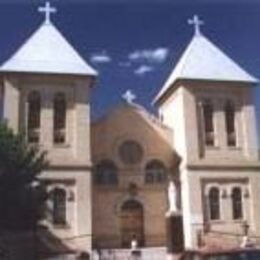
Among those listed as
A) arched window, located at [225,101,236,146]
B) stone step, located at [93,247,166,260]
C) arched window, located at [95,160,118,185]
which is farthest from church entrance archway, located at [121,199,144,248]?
arched window, located at [225,101,236,146]

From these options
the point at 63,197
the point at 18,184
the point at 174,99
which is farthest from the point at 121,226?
the point at 18,184

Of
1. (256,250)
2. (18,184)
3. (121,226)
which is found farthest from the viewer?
(121,226)

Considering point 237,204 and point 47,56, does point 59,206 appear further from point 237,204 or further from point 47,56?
point 237,204

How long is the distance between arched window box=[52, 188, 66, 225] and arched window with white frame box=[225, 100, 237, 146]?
8.69 m

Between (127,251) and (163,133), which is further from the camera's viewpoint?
(163,133)

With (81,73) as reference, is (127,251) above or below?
below

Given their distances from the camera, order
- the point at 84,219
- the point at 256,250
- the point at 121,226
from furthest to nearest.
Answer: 1. the point at 121,226
2. the point at 84,219
3. the point at 256,250

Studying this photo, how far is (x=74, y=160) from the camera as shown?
3419 cm

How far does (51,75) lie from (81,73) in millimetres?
1401

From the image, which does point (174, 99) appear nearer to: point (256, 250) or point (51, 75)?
point (51, 75)

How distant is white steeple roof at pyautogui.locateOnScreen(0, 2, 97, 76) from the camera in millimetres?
35094

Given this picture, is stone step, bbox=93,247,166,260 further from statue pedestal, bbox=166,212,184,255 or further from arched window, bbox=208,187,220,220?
arched window, bbox=208,187,220,220

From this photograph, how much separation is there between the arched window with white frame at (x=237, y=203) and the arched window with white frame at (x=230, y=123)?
2.40 metres

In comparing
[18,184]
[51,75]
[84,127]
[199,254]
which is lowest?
[199,254]
